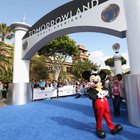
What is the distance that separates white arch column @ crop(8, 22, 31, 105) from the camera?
369 inches

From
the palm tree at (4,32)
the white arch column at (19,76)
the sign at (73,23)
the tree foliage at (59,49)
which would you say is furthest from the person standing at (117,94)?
the palm tree at (4,32)

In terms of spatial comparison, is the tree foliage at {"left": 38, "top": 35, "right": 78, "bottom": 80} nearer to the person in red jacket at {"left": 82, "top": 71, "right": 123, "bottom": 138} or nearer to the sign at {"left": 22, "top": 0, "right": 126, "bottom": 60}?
the sign at {"left": 22, "top": 0, "right": 126, "bottom": 60}

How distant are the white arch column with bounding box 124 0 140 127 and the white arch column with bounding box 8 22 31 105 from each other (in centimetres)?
659

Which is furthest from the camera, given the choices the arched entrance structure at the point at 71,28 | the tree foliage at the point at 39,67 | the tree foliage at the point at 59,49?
the tree foliage at the point at 39,67

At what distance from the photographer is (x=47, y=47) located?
21922 millimetres

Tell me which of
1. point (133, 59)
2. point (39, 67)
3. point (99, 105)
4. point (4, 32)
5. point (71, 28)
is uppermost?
point (4, 32)

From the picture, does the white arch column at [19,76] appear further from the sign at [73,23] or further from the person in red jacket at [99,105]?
the person in red jacket at [99,105]

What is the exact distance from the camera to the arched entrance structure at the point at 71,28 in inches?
189

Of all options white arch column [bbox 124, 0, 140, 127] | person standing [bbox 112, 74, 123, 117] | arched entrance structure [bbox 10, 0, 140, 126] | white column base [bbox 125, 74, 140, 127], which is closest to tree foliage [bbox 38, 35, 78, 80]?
arched entrance structure [bbox 10, 0, 140, 126]

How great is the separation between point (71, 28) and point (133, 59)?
3.39 metres

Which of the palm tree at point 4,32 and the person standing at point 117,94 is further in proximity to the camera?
the palm tree at point 4,32

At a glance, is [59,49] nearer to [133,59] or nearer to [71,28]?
[71,28]

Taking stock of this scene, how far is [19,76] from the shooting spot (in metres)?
9.52

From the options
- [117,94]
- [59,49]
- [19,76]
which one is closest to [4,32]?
[59,49]
